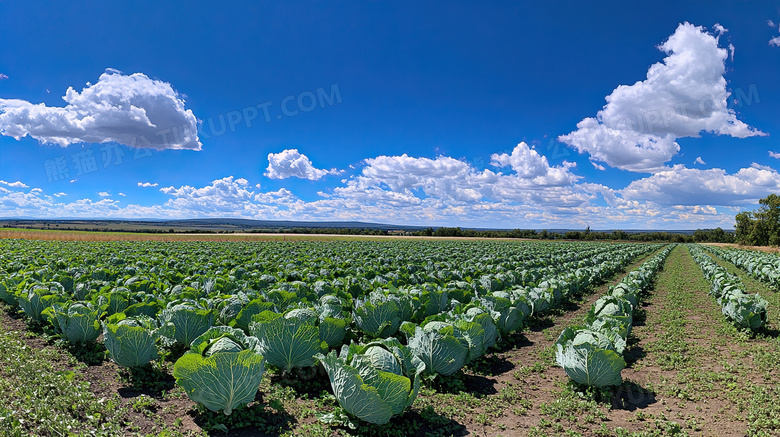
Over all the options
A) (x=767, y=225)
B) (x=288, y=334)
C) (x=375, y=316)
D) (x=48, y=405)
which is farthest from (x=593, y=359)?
(x=767, y=225)

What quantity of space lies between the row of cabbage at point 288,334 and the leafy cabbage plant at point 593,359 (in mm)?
1518

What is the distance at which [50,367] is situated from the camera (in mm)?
6371

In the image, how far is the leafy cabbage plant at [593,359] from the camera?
231 inches

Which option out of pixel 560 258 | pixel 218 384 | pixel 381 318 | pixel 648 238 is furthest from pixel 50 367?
pixel 648 238

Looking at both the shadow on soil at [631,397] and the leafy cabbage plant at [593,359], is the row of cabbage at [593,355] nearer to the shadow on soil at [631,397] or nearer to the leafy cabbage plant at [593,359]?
the leafy cabbage plant at [593,359]

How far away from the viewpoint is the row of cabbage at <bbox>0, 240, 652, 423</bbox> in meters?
4.63

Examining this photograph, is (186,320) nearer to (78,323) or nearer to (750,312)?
(78,323)

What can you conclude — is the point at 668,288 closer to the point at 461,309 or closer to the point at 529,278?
the point at 529,278

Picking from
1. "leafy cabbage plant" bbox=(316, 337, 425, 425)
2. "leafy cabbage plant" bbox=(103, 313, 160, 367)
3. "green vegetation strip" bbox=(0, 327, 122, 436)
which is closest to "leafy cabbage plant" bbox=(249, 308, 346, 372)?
"leafy cabbage plant" bbox=(316, 337, 425, 425)

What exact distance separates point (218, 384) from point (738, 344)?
12279mm

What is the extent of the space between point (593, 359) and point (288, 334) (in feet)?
16.6

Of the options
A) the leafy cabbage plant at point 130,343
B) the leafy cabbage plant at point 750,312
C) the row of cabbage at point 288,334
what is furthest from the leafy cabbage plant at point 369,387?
the leafy cabbage plant at point 750,312

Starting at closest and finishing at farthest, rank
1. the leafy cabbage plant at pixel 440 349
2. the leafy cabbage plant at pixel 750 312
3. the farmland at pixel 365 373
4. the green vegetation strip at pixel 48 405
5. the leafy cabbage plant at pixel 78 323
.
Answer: the green vegetation strip at pixel 48 405 < the farmland at pixel 365 373 < the leafy cabbage plant at pixel 440 349 < the leafy cabbage plant at pixel 78 323 < the leafy cabbage plant at pixel 750 312

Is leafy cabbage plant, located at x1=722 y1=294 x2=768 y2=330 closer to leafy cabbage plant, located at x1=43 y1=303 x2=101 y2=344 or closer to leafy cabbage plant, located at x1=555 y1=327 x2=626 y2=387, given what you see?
leafy cabbage plant, located at x1=555 y1=327 x2=626 y2=387
